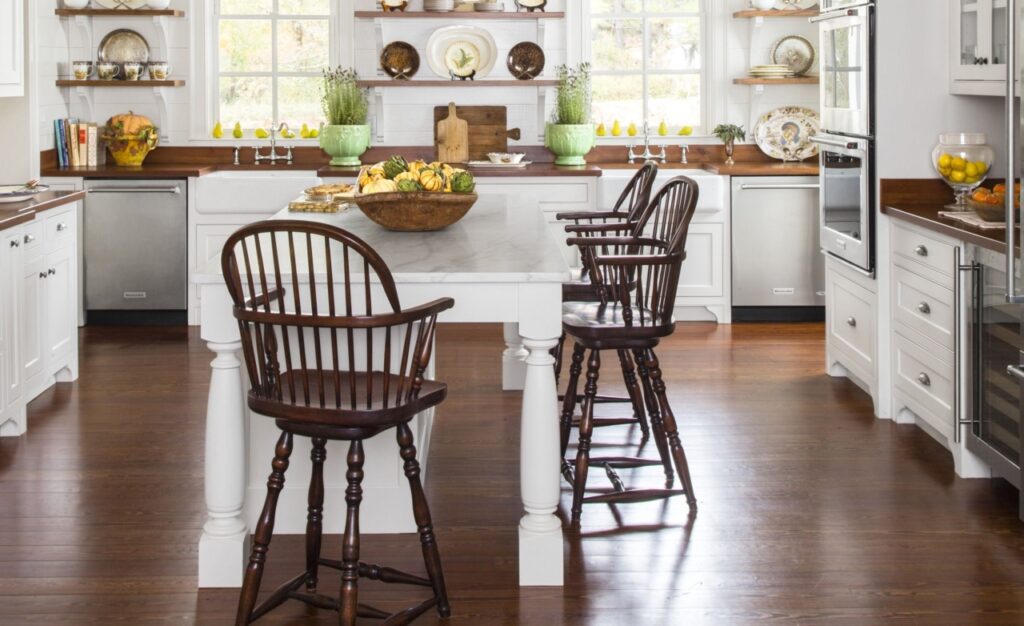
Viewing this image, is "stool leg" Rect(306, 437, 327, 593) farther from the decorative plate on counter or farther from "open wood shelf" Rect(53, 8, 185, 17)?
the decorative plate on counter

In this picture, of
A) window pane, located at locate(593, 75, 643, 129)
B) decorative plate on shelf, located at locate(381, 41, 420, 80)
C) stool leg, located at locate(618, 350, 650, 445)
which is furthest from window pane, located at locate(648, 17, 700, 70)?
stool leg, located at locate(618, 350, 650, 445)

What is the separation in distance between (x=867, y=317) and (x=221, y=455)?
2996 millimetres

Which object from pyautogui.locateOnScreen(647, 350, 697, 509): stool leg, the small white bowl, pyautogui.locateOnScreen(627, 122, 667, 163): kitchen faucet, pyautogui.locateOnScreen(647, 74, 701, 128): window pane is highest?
pyautogui.locateOnScreen(647, 74, 701, 128): window pane

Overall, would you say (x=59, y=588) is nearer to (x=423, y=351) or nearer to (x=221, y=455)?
(x=221, y=455)

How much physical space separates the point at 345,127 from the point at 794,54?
8.83ft

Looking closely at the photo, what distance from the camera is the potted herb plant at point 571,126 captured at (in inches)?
307

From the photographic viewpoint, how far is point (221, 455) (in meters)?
3.36

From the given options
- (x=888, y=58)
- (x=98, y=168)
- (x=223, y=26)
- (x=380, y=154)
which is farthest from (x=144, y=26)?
(x=888, y=58)

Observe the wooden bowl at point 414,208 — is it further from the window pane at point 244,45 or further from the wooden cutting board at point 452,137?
the window pane at point 244,45

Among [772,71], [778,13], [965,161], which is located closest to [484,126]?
[772,71]

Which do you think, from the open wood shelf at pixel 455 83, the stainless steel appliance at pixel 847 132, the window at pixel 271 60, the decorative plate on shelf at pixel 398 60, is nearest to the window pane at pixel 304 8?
the window at pixel 271 60

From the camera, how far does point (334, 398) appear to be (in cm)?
319

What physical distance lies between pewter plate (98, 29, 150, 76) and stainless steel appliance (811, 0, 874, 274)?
4.07 m

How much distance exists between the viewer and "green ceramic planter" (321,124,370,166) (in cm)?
772
